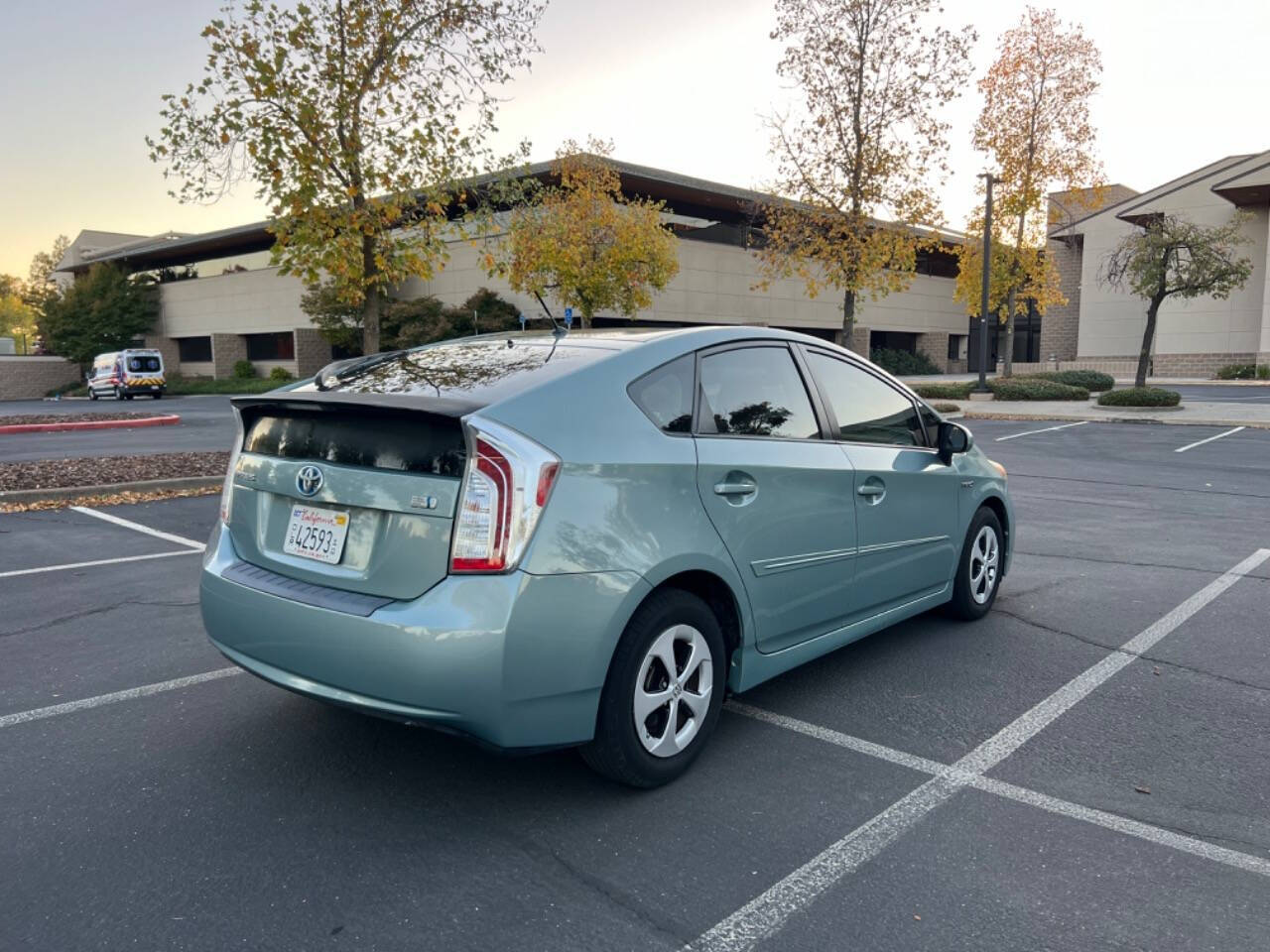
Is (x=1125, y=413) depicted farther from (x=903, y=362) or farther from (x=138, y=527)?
(x=903, y=362)

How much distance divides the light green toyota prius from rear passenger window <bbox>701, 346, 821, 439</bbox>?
0.01 m

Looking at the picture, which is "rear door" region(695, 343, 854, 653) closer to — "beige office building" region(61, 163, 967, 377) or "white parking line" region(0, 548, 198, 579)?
"white parking line" region(0, 548, 198, 579)

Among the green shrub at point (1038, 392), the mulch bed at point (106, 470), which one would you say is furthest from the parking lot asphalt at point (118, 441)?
the green shrub at point (1038, 392)

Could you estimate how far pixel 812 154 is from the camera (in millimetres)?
25750

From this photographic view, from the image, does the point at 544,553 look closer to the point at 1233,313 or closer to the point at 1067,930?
the point at 1067,930

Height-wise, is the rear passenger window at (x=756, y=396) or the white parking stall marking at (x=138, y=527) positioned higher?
the rear passenger window at (x=756, y=396)

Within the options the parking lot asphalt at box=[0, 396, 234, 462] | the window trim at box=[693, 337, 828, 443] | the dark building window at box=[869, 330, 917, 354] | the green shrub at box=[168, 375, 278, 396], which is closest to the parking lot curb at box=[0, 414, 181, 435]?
the parking lot asphalt at box=[0, 396, 234, 462]

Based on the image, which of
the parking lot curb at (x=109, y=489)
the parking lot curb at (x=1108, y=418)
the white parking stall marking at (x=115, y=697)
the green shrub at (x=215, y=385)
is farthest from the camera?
the green shrub at (x=215, y=385)

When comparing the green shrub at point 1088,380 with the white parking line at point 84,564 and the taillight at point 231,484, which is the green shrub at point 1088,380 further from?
the taillight at point 231,484

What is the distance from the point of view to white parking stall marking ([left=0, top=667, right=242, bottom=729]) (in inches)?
159

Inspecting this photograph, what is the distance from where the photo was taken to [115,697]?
4258 millimetres

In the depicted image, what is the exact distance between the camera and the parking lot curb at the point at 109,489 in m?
9.80

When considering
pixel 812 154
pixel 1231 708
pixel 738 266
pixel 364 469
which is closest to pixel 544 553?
pixel 364 469

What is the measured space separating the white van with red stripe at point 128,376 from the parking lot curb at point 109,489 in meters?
31.9
